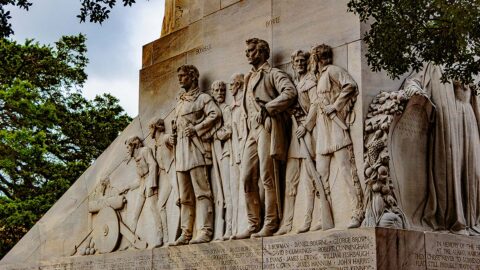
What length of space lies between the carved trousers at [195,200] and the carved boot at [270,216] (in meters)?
1.44

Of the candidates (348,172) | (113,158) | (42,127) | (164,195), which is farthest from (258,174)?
(42,127)

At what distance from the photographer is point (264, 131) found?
14258mm

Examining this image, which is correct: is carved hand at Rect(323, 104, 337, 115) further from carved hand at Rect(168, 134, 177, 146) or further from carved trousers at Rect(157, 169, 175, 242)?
carved trousers at Rect(157, 169, 175, 242)

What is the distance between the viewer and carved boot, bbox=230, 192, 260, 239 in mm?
14352

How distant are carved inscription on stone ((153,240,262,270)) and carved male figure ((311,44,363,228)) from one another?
1.74 meters

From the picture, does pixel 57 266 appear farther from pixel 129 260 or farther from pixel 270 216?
pixel 270 216

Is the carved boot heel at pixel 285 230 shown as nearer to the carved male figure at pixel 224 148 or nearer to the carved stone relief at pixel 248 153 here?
the carved stone relief at pixel 248 153

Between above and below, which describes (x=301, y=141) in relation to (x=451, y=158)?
above

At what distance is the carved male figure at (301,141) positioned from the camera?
13.7 meters

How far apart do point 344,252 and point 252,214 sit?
222cm

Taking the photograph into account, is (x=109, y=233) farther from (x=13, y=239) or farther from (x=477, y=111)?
(x=13, y=239)

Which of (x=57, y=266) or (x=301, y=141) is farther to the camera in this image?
(x=57, y=266)

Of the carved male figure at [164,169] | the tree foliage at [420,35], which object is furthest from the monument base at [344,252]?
the tree foliage at [420,35]

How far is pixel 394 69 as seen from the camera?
10.7 meters
